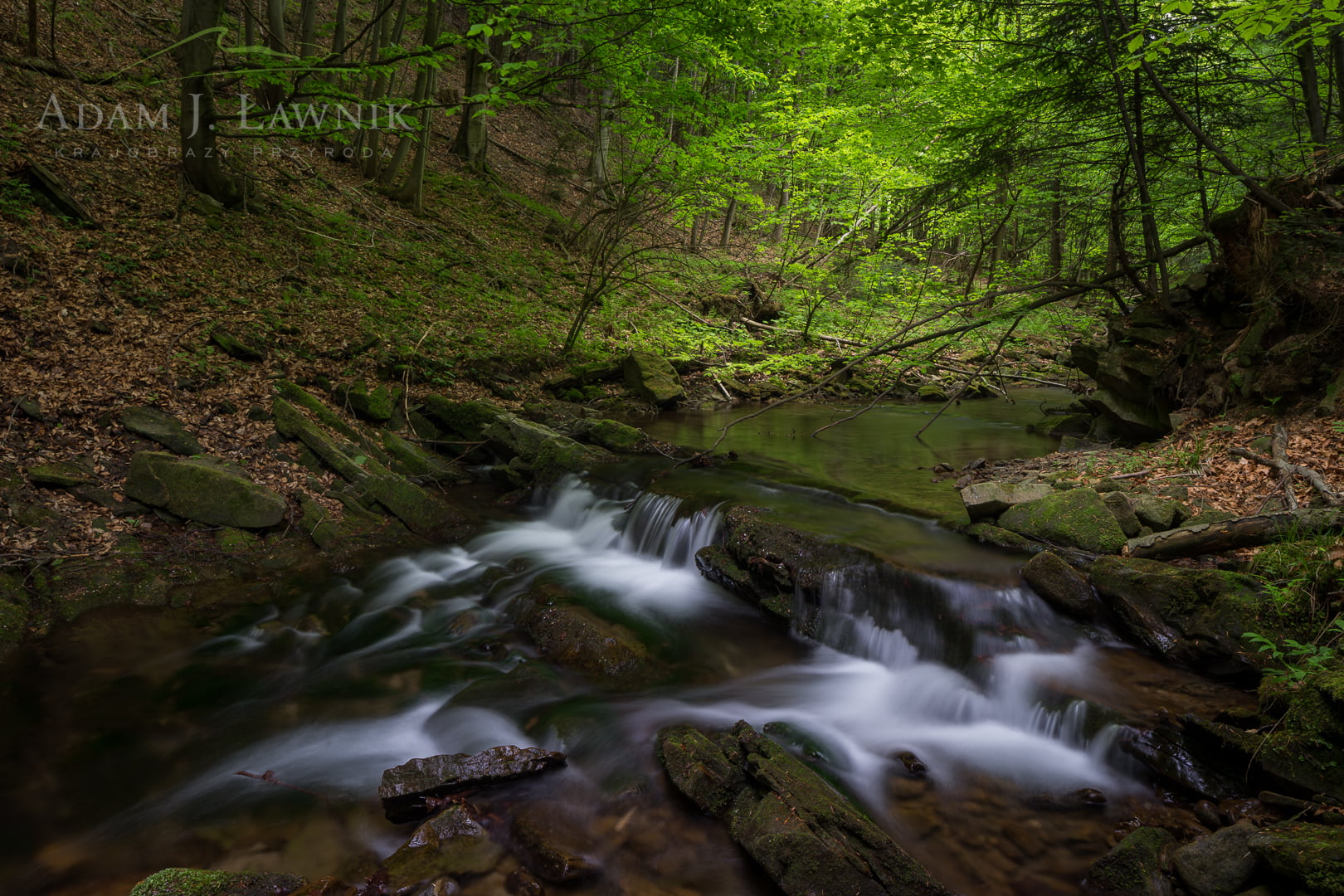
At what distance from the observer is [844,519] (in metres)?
7.62

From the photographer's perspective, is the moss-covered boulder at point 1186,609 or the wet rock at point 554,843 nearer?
the wet rock at point 554,843

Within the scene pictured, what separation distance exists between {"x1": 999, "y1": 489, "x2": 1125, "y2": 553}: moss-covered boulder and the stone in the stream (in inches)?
208

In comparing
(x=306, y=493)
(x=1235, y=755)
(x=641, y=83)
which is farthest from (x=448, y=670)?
(x=641, y=83)

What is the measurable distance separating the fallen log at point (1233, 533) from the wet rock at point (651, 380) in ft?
31.2

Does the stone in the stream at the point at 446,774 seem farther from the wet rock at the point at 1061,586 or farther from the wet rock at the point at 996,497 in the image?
the wet rock at the point at 996,497

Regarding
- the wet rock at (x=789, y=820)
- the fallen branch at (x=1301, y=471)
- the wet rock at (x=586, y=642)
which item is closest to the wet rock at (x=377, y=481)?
the wet rock at (x=586, y=642)

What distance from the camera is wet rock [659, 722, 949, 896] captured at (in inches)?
126

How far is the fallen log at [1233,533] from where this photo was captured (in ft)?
15.9

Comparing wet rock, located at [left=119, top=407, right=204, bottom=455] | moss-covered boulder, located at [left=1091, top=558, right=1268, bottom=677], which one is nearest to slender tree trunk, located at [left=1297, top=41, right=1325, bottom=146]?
moss-covered boulder, located at [left=1091, top=558, right=1268, bottom=677]

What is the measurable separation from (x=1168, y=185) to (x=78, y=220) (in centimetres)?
1548

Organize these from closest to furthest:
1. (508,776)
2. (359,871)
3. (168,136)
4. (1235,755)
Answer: (359,871)
(1235,755)
(508,776)
(168,136)

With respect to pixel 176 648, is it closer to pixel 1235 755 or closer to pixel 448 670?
pixel 448 670

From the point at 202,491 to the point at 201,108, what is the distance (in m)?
6.63

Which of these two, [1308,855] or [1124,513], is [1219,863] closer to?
[1308,855]
